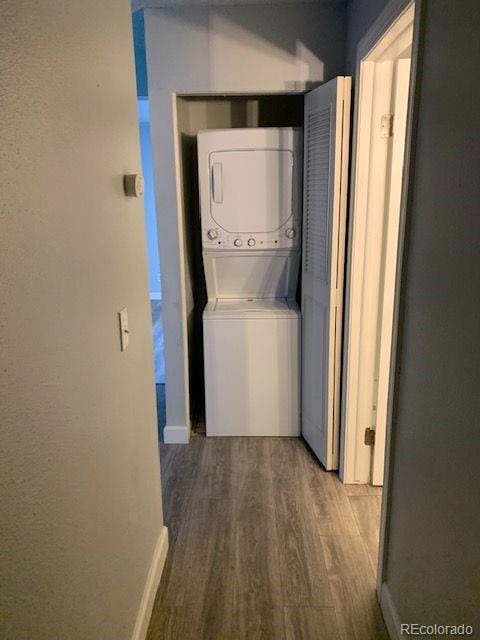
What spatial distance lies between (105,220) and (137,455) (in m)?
0.79

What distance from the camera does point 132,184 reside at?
1.43m

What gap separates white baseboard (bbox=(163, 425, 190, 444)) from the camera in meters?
2.88

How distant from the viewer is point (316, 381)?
259 cm

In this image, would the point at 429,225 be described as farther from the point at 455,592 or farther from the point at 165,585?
the point at 165,585

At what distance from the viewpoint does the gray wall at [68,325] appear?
0.75m

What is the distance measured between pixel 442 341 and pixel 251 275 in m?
1.88

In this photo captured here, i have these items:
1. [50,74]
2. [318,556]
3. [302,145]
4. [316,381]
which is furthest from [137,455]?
[302,145]

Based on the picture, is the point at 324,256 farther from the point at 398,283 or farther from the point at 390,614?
the point at 390,614

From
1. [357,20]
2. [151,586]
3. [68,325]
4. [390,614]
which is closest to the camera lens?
[68,325]

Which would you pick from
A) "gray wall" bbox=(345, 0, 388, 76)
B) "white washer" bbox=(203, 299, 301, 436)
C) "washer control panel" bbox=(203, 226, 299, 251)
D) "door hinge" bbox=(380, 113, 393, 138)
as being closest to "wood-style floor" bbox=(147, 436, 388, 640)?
"white washer" bbox=(203, 299, 301, 436)

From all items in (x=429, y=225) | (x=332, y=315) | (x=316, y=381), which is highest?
(x=429, y=225)

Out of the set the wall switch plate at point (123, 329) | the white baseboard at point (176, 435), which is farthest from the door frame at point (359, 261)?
the wall switch plate at point (123, 329)

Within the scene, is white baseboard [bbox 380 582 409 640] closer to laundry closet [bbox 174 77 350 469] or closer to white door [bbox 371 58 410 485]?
white door [bbox 371 58 410 485]

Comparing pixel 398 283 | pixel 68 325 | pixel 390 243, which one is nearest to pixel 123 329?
pixel 68 325
